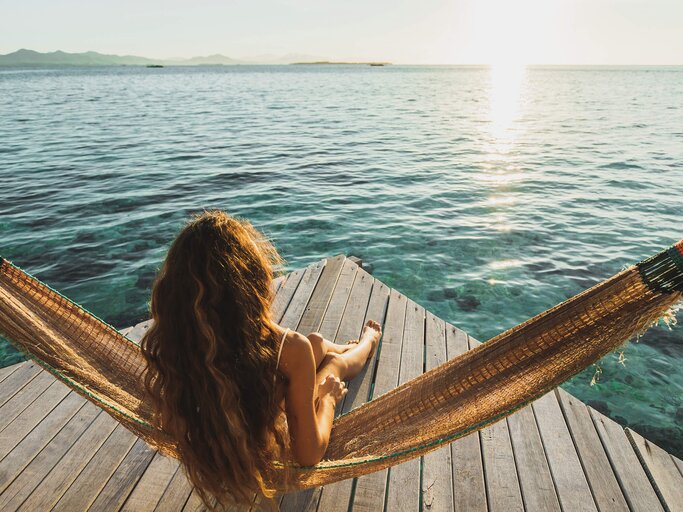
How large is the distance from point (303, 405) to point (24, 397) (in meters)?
2.47

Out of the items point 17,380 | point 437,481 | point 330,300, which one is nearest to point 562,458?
point 437,481

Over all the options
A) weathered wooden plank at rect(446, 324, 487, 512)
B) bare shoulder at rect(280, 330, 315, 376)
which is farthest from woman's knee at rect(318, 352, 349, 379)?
bare shoulder at rect(280, 330, 315, 376)

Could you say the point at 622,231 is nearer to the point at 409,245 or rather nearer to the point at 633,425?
the point at 409,245

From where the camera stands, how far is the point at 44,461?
2818mm

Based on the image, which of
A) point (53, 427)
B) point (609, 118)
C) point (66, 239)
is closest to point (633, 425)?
point (53, 427)

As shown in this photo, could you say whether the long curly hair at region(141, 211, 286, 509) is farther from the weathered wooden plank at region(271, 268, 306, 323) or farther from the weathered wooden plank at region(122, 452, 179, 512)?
the weathered wooden plank at region(271, 268, 306, 323)

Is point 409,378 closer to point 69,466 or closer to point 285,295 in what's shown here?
point 285,295

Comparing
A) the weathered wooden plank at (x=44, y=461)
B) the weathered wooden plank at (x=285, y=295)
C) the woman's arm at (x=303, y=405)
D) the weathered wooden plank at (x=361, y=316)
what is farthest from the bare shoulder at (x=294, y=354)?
the weathered wooden plank at (x=285, y=295)

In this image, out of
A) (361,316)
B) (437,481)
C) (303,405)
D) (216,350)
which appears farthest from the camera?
(361,316)

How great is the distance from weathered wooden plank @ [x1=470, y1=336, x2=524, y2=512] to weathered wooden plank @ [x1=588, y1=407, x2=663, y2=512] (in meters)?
0.61

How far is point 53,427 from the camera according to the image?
3090 mm

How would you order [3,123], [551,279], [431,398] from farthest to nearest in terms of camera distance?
[3,123]
[551,279]
[431,398]

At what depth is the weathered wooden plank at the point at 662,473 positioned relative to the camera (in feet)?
8.74

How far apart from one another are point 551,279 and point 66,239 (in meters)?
8.47
